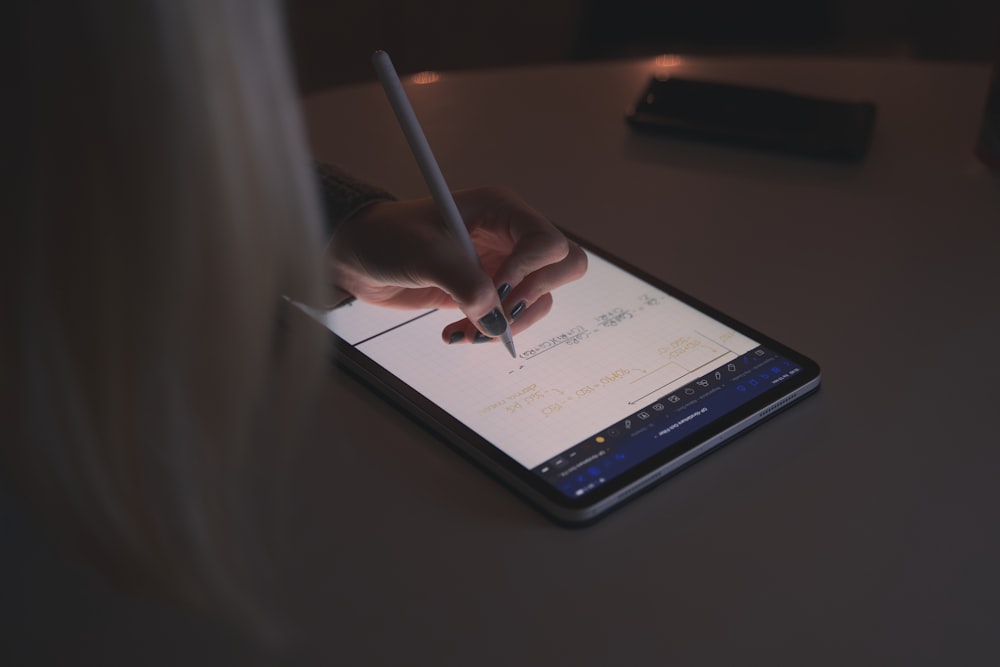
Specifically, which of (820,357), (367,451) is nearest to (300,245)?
(367,451)

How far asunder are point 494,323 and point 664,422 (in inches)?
4.7

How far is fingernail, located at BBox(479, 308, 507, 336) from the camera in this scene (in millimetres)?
572

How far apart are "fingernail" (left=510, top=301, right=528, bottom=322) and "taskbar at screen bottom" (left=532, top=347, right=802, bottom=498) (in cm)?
11

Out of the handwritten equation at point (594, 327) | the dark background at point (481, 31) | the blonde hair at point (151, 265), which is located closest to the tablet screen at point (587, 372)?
the handwritten equation at point (594, 327)

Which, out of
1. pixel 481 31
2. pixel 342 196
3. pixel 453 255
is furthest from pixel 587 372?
pixel 481 31

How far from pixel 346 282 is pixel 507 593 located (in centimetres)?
26

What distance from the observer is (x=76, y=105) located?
1.02ft

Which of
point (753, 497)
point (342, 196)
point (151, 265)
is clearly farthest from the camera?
point (342, 196)

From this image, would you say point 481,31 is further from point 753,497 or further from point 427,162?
point 753,497

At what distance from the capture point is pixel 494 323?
0.57 m

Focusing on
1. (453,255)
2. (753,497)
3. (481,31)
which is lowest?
(753,497)

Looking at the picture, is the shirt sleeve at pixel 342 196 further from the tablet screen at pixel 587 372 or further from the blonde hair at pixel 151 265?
the blonde hair at pixel 151 265

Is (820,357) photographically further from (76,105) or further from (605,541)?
(76,105)

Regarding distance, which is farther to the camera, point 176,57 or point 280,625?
point 280,625
